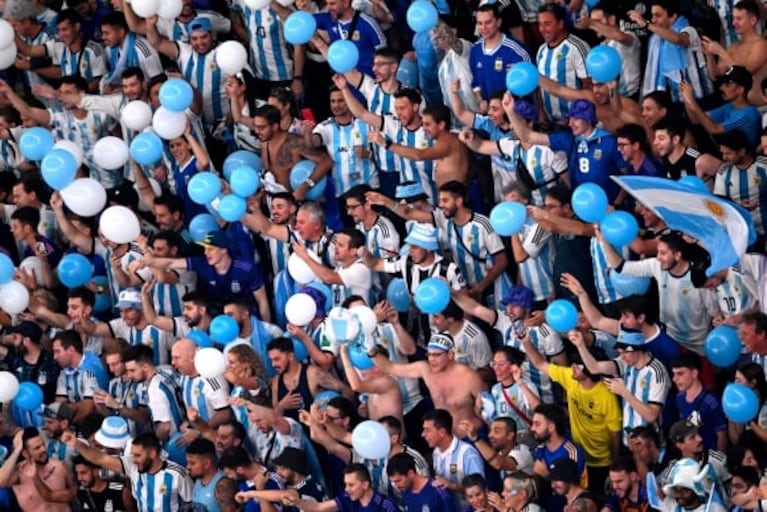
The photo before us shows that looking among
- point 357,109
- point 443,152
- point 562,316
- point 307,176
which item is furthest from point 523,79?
point 307,176

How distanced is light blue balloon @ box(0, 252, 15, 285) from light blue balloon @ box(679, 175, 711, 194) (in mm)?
3722

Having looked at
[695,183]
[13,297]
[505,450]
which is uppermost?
[695,183]

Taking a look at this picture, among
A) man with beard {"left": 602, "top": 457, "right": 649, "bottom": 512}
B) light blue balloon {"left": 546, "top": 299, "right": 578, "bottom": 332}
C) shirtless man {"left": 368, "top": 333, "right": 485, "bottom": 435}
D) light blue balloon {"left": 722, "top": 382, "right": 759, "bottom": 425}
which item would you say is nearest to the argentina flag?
light blue balloon {"left": 722, "top": 382, "right": 759, "bottom": 425}

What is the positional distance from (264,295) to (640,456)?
2625 mm

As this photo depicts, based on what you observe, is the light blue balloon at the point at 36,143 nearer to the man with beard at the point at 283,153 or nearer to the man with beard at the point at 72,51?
the man with beard at the point at 72,51

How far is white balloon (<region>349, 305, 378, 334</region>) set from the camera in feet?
39.5

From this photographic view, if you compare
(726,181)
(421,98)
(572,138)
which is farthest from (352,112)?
(726,181)

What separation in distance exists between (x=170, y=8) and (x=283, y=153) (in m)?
1.02

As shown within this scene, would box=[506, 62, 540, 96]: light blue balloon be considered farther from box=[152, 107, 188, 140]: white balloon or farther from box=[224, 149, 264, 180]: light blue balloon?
box=[152, 107, 188, 140]: white balloon

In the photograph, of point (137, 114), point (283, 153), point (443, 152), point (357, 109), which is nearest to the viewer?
point (443, 152)

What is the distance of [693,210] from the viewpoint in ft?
36.8

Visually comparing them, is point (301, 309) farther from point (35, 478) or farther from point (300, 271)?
point (35, 478)

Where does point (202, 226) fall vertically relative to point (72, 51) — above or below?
below

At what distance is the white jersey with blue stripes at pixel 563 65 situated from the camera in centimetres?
1261
